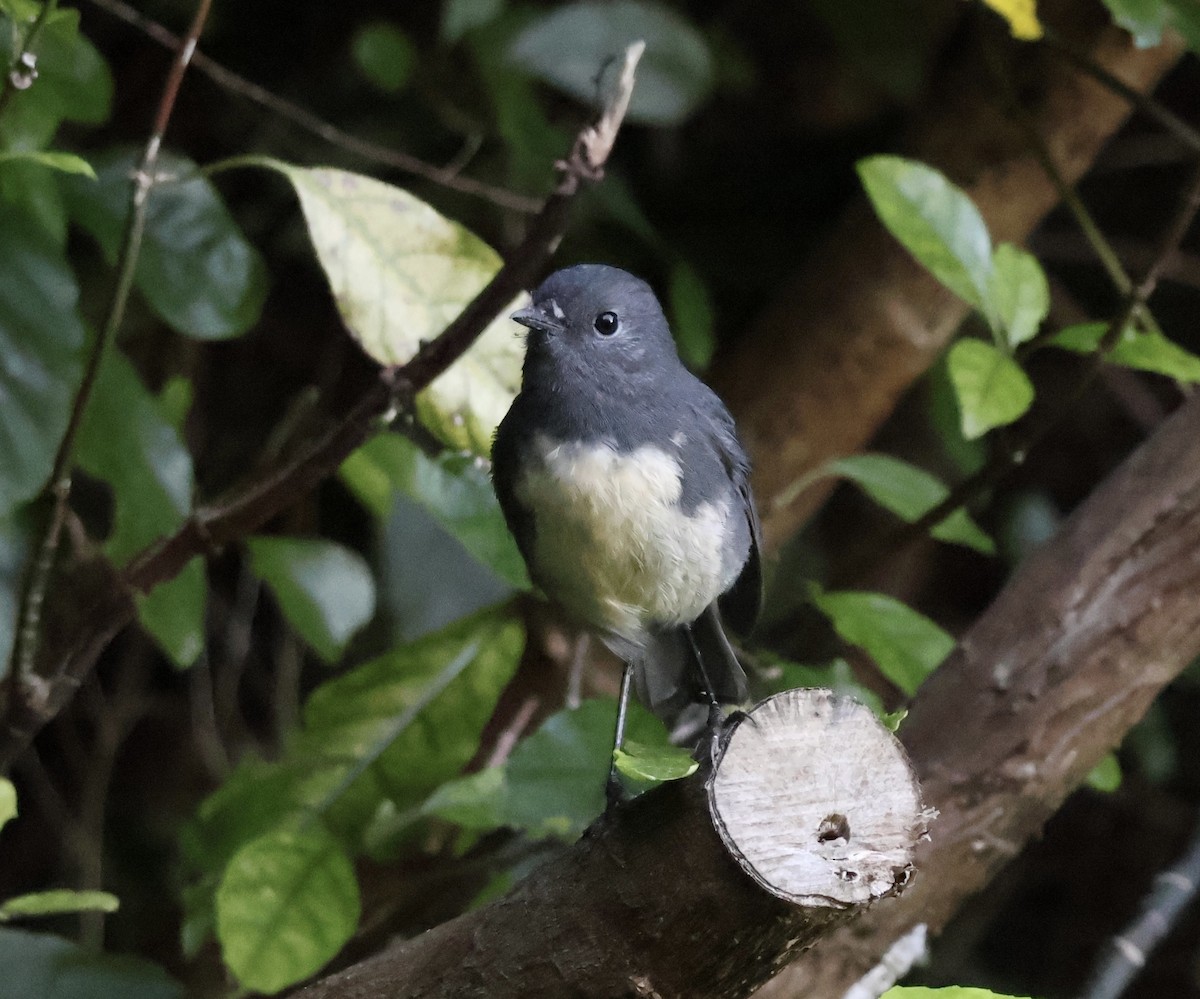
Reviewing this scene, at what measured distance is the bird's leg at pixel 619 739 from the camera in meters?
1.54

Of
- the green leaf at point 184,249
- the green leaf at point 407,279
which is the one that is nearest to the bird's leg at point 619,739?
the green leaf at point 407,279

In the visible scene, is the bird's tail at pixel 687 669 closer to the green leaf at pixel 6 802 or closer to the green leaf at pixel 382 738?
the green leaf at pixel 382 738

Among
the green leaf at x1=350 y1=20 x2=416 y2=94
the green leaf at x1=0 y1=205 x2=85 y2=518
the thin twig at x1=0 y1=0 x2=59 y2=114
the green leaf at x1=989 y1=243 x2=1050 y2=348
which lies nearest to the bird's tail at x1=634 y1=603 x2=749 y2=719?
the green leaf at x1=989 y1=243 x2=1050 y2=348

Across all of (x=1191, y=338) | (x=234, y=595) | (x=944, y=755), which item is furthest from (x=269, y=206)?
(x=1191, y=338)

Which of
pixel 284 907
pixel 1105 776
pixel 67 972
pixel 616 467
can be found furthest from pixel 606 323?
pixel 67 972

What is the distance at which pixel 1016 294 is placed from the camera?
1719 millimetres

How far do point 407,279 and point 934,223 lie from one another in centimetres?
67

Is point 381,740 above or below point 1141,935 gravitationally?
below

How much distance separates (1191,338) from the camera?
2893mm

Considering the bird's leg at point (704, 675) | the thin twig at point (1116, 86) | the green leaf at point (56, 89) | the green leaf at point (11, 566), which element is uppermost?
the thin twig at point (1116, 86)

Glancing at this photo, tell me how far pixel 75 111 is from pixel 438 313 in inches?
22.0

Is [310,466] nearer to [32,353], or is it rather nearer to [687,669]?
[32,353]

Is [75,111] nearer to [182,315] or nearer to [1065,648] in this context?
[182,315]

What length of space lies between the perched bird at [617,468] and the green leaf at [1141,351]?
46cm
